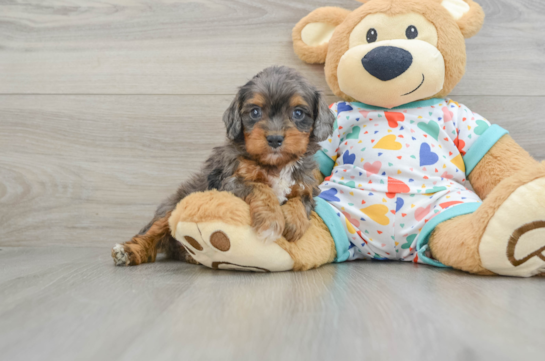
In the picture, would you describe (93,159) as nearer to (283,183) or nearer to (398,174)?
(283,183)

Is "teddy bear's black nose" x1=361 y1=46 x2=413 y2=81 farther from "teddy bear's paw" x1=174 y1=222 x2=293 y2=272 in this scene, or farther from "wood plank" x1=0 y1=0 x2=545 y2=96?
"teddy bear's paw" x1=174 y1=222 x2=293 y2=272

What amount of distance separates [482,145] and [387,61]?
56 centimetres

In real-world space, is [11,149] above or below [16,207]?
above

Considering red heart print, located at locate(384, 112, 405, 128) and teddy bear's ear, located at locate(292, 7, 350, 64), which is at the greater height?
teddy bear's ear, located at locate(292, 7, 350, 64)

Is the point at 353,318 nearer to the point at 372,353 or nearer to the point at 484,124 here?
the point at 372,353

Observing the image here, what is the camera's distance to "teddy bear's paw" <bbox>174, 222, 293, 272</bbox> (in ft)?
4.31

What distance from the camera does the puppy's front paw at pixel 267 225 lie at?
4.33 ft

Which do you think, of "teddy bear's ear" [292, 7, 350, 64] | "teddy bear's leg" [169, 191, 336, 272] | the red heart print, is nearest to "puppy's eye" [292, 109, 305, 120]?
"teddy bear's leg" [169, 191, 336, 272]

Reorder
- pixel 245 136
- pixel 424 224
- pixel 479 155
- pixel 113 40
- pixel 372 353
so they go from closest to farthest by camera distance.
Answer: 1. pixel 372 353
2. pixel 245 136
3. pixel 424 224
4. pixel 479 155
5. pixel 113 40

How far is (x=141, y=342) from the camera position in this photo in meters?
0.79

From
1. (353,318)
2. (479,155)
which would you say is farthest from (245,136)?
(479,155)

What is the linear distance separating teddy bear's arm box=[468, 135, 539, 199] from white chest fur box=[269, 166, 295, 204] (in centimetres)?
84

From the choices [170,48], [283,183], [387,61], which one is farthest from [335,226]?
[170,48]

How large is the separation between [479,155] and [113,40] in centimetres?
195
